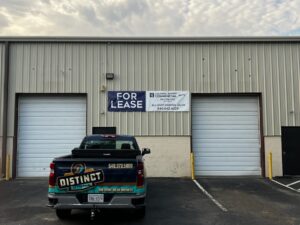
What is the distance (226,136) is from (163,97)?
356 cm

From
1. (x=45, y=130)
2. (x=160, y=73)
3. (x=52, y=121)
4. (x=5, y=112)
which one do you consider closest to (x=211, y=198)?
(x=160, y=73)

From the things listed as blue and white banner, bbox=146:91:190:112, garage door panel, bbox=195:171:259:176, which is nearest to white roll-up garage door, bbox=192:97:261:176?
garage door panel, bbox=195:171:259:176

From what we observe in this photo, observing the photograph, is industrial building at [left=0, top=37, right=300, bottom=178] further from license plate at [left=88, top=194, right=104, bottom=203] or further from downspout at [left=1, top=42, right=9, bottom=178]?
license plate at [left=88, top=194, right=104, bottom=203]

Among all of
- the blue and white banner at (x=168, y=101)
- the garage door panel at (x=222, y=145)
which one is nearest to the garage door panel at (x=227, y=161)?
the garage door panel at (x=222, y=145)

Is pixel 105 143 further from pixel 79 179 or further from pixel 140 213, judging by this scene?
pixel 79 179

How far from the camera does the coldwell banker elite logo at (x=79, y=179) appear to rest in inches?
252

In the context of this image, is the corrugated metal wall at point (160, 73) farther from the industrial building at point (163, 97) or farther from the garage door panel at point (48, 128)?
the garage door panel at point (48, 128)

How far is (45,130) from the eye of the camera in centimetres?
1514

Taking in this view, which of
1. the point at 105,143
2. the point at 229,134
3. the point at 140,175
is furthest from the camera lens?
the point at 229,134

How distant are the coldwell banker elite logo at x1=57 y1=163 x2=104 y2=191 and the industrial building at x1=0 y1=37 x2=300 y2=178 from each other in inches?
325

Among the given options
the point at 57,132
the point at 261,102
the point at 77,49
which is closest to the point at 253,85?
the point at 261,102

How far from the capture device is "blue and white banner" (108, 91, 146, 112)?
14.9 meters

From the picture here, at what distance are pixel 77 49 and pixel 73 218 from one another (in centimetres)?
950

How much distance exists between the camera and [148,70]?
15148 millimetres
